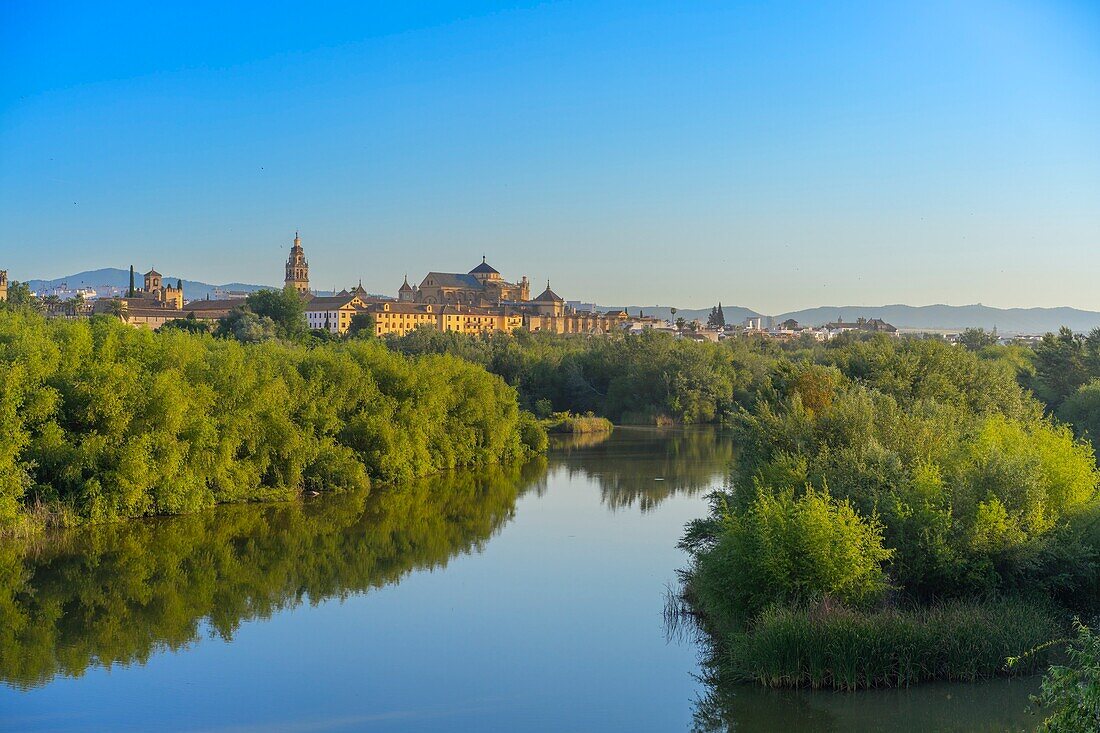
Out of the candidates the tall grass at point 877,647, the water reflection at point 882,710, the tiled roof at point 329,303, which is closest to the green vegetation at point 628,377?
the tall grass at point 877,647

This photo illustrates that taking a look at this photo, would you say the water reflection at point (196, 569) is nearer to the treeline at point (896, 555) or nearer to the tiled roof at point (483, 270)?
the treeline at point (896, 555)

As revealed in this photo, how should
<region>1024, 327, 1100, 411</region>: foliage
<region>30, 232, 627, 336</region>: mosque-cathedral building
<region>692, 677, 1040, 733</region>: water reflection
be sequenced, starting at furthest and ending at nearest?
<region>30, 232, 627, 336</region>: mosque-cathedral building < <region>1024, 327, 1100, 411</region>: foliage < <region>692, 677, 1040, 733</region>: water reflection

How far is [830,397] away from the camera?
23094 millimetres

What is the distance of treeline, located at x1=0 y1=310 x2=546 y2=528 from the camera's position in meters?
23.9

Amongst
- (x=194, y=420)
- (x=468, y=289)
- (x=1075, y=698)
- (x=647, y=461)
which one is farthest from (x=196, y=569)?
(x=468, y=289)

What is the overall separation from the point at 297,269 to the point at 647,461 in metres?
124

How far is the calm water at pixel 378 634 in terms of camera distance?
1360 centimetres

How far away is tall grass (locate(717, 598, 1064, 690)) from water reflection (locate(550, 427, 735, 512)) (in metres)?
15.7

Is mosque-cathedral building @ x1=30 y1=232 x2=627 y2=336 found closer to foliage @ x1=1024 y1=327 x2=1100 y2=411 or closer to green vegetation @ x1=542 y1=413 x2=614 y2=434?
green vegetation @ x1=542 y1=413 x2=614 y2=434

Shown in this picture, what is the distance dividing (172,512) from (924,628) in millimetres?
18729

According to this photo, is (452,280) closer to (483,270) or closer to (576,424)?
(483,270)

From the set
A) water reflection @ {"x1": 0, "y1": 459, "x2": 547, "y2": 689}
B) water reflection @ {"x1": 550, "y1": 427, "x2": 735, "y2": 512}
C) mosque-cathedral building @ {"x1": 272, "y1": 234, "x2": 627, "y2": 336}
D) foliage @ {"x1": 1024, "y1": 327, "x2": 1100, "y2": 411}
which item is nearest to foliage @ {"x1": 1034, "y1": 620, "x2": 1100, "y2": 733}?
water reflection @ {"x1": 0, "y1": 459, "x2": 547, "y2": 689}

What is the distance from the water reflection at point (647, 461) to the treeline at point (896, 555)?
41.0 ft

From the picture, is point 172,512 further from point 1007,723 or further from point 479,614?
point 1007,723
